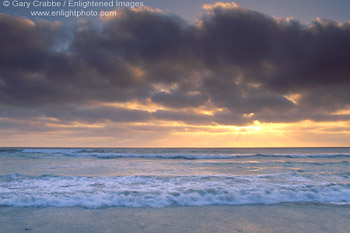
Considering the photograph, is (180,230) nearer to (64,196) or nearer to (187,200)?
(187,200)

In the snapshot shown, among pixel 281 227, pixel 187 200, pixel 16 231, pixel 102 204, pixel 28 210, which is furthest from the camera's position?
pixel 187 200

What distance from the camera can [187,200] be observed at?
625 centimetres

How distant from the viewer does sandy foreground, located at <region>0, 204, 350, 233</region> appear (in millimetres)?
4312

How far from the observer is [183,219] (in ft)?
15.9

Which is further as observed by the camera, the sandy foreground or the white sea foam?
the white sea foam

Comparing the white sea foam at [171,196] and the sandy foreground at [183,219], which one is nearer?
the sandy foreground at [183,219]

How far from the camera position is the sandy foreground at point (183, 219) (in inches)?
170

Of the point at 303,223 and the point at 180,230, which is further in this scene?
the point at 303,223

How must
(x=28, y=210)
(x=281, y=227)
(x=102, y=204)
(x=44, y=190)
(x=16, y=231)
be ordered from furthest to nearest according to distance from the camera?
(x=44, y=190), (x=102, y=204), (x=28, y=210), (x=281, y=227), (x=16, y=231)

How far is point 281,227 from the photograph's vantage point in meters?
4.40

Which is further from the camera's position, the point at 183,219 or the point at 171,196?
the point at 171,196

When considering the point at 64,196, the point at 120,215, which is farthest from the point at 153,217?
the point at 64,196

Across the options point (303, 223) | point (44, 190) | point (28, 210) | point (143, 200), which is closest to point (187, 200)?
point (143, 200)

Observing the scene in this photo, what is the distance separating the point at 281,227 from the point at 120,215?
11.9 ft
